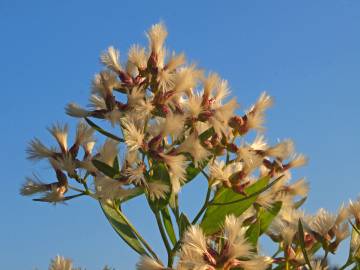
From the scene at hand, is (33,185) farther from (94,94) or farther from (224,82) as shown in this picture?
(224,82)

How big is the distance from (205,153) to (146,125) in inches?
10.2

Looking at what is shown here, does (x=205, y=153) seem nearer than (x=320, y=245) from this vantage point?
Yes

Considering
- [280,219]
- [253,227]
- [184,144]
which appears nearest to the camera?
[184,144]

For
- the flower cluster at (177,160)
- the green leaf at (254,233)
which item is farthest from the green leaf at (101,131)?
the green leaf at (254,233)

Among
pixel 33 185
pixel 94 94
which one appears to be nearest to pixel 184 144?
pixel 94 94

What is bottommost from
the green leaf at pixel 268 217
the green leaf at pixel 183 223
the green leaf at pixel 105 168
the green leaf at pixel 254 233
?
the green leaf at pixel 254 233

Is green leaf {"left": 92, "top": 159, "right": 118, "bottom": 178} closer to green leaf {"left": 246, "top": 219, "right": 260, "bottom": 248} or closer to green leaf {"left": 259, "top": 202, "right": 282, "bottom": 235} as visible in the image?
green leaf {"left": 246, "top": 219, "right": 260, "bottom": 248}

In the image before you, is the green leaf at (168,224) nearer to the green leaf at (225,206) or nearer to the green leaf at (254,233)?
the green leaf at (225,206)

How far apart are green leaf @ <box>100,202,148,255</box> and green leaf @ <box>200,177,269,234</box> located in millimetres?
289

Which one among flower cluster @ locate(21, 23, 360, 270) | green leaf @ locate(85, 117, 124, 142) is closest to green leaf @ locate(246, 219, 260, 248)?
flower cluster @ locate(21, 23, 360, 270)

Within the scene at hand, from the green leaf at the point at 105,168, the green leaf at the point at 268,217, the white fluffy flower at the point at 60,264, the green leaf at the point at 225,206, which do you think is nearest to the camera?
the white fluffy flower at the point at 60,264

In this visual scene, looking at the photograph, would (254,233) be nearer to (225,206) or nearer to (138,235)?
(225,206)

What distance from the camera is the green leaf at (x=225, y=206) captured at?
3061 mm

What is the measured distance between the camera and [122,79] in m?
3.14
